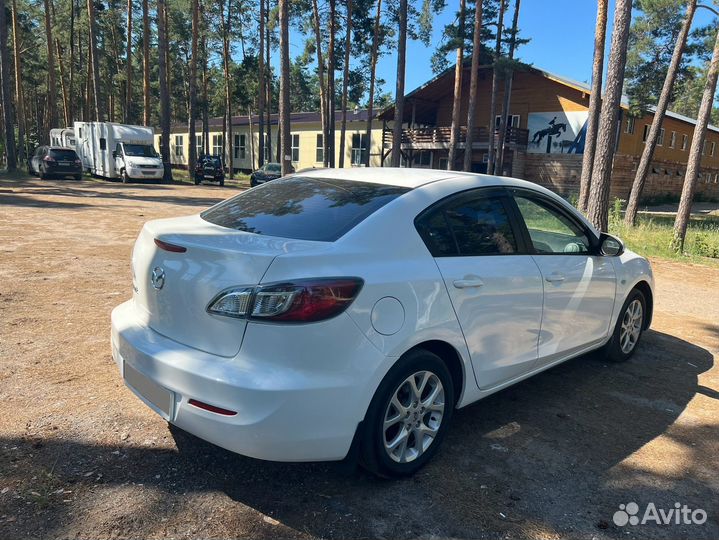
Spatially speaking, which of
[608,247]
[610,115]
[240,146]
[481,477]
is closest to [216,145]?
[240,146]

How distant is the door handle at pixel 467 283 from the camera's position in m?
2.96

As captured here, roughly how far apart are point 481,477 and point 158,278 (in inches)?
81.6

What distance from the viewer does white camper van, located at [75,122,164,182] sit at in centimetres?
2586

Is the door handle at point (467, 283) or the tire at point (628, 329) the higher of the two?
the door handle at point (467, 283)

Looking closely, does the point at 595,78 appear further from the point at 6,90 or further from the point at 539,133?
the point at 6,90

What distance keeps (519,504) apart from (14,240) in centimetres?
949

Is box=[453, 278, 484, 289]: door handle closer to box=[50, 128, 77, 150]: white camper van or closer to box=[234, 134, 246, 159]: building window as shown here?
box=[50, 128, 77, 150]: white camper van

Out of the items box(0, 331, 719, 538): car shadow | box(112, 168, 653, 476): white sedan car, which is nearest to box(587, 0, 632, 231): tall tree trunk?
box(112, 168, 653, 476): white sedan car

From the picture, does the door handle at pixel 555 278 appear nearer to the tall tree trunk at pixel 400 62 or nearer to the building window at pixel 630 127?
the tall tree trunk at pixel 400 62

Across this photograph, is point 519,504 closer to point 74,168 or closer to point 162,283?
point 162,283

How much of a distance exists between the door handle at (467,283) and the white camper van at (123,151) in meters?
26.1

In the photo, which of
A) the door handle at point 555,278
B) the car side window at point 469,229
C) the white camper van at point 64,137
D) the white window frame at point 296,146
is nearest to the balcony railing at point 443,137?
the white window frame at point 296,146

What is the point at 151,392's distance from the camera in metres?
2.69

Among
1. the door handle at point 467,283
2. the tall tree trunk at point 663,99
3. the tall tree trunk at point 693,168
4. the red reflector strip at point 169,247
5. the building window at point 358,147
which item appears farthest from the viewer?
the building window at point 358,147
